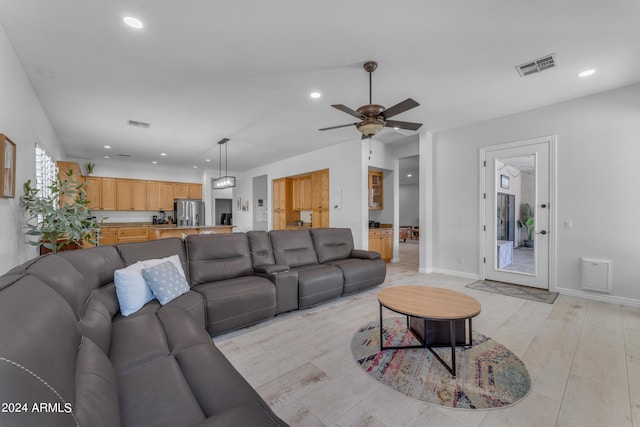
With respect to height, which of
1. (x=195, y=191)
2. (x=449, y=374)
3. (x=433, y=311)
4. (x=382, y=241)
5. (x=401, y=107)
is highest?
(x=401, y=107)

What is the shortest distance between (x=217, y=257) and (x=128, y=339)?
1.60 m

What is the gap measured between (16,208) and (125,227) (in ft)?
16.1

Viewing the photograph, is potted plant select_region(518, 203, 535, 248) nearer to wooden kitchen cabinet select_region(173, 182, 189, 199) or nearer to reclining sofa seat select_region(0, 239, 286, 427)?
reclining sofa seat select_region(0, 239, 286, 427)

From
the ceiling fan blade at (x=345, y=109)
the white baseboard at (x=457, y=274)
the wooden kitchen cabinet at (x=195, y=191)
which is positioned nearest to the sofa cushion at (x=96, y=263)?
the ceiling fan blade at (x=345, y=109)

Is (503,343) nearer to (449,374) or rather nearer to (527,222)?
(449,374)

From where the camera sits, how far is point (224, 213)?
10383mm

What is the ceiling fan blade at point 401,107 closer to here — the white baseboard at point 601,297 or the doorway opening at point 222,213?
the white baseboard at point 601,297

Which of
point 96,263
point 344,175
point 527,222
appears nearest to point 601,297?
point 527,222

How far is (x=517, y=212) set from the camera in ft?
14.4

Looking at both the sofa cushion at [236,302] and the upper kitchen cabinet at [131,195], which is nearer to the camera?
the sofa cushion at [236,302]

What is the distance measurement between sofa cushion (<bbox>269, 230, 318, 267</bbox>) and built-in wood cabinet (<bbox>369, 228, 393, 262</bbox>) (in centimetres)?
223

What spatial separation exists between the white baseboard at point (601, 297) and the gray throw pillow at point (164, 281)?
5102 mm

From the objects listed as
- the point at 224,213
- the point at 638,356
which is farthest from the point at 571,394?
the point at 224,213

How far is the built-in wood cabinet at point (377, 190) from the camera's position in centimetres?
667
